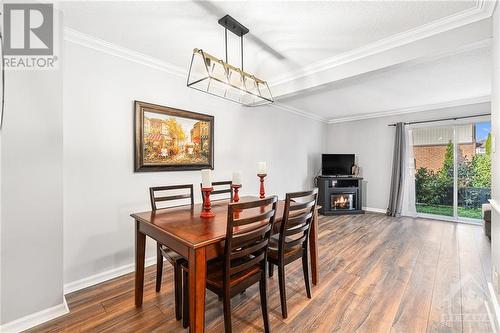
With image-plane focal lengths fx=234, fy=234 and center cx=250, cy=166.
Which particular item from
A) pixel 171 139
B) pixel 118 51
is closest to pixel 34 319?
pixel 171 139

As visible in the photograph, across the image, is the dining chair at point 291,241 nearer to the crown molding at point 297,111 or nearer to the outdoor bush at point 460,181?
the crown molding at point 297,111

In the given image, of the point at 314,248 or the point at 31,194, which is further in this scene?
the point at 314,248

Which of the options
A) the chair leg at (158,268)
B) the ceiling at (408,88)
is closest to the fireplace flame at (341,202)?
the ceiling at (408,88)

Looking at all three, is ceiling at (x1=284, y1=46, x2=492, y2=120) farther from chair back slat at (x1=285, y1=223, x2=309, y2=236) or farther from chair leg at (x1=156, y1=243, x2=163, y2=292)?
chair leg at (x1=156, y1=243, x2=163, y2=292)

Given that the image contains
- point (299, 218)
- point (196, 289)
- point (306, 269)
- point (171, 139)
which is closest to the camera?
point (196, 289)

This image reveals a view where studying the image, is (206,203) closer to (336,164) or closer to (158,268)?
(158,268)

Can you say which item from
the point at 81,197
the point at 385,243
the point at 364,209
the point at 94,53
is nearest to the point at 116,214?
the point at 81,197

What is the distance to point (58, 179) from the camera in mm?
1881

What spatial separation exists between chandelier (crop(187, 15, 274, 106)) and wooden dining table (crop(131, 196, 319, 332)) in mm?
1116

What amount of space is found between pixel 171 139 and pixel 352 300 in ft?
8.57

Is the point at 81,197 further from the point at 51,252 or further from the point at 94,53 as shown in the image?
the point at 94,53

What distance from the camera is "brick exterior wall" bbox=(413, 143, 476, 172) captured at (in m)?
4.68

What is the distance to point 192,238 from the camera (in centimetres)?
141

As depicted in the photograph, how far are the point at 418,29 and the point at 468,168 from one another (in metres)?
3.95
